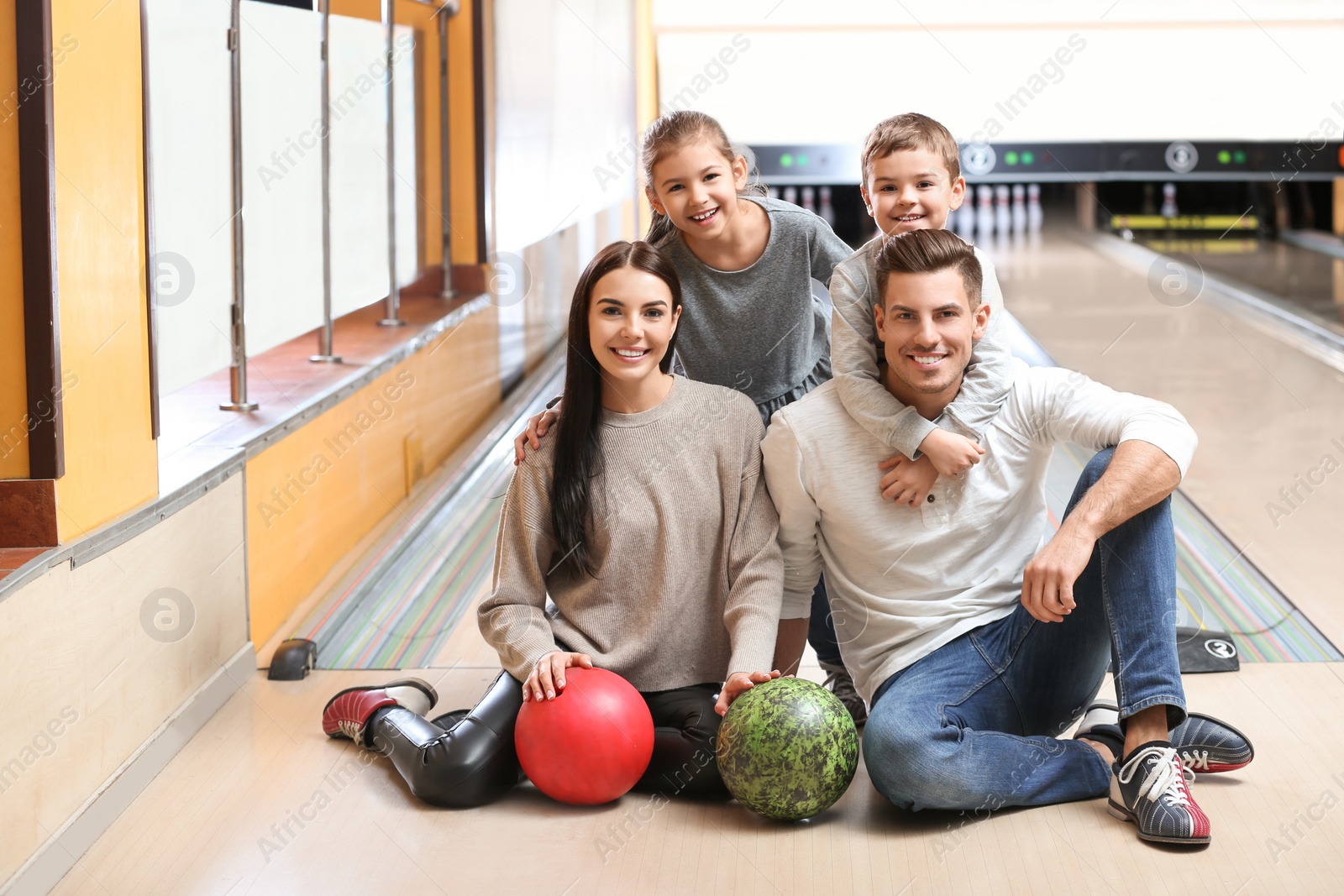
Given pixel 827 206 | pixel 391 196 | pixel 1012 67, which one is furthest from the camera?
pixel 827 206

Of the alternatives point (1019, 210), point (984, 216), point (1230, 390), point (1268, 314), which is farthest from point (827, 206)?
point (1230, 390)

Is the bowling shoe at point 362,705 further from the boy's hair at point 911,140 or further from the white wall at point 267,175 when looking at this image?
the boy's hair at point 911,140

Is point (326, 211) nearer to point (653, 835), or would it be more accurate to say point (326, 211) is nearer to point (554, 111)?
point (653, 835)

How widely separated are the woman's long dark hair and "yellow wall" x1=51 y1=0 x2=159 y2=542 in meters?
0.57

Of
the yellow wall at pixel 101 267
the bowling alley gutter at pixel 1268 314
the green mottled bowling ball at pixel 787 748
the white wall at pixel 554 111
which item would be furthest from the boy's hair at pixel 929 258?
the bowling alley gutter at pixel 1268 314

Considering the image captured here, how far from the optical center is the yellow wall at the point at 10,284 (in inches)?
55.8

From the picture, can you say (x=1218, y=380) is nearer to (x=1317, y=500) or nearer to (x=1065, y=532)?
(x=1317, y=500)

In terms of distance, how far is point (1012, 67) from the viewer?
5.86 metres

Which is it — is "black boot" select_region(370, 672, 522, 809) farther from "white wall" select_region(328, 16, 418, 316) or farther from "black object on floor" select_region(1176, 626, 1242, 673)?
"white wall" select_region(328, 16, 418, 316)

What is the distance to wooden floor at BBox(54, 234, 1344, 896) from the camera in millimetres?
1379

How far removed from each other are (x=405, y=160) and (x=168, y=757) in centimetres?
235

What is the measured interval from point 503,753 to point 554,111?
3324 millimetres

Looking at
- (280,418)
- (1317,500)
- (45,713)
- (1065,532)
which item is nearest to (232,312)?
(280,418)

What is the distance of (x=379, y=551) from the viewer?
266 cm
